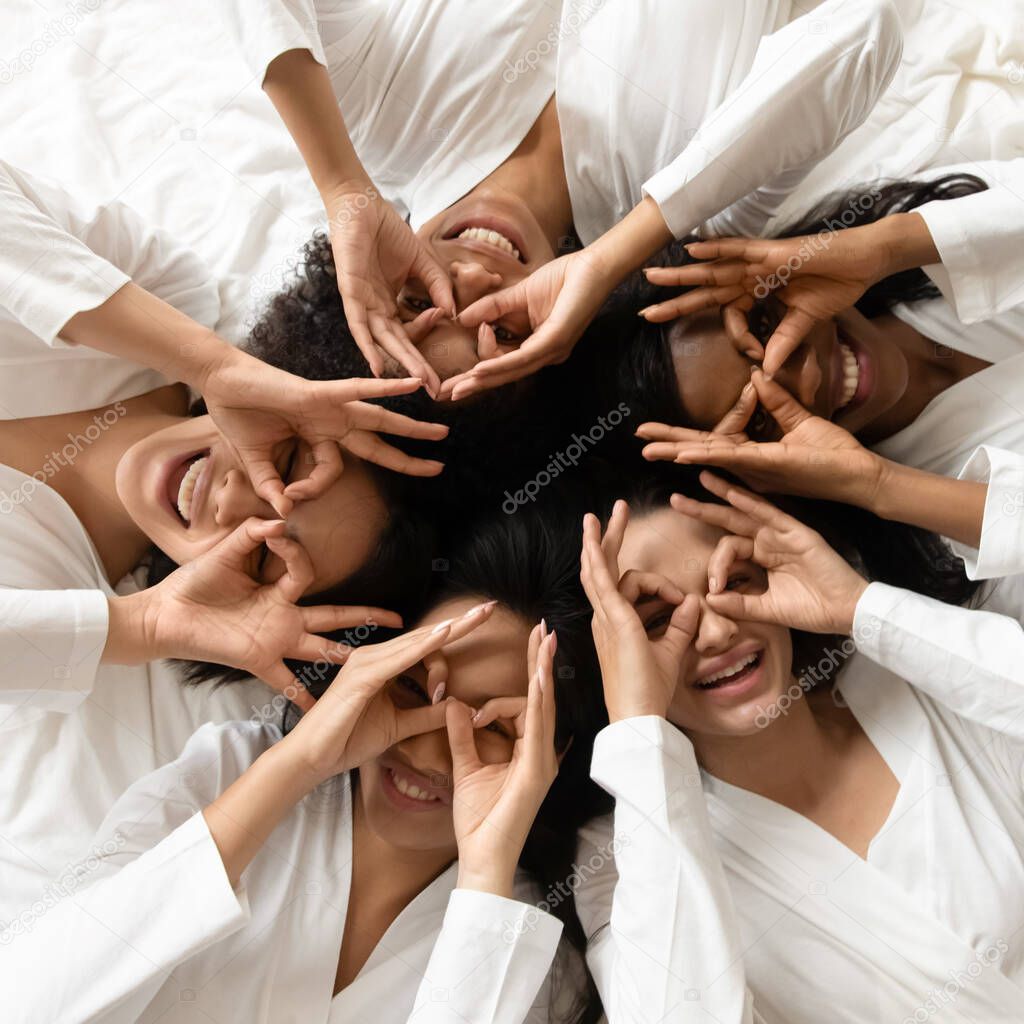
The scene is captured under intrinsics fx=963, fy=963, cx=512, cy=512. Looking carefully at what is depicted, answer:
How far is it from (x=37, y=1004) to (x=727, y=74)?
1578 millimetres

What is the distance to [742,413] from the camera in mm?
1315

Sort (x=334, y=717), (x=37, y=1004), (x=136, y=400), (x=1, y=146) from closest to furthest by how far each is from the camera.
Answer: (x=37, y=1004)
(x=334, y=717)
(x=136, y=400)
(x=1, y=146)

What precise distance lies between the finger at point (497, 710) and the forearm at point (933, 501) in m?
0.55

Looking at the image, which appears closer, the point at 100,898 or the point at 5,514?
the point at 100,898

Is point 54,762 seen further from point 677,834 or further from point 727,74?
point 727,74

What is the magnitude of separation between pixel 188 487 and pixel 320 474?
209mm

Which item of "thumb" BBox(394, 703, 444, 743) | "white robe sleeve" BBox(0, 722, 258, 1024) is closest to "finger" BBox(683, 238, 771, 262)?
"thumb" BBox(394, 703, 444, 743)

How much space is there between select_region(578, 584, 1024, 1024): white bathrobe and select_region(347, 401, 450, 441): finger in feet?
1.42

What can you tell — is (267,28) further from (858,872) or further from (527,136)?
(858,872)

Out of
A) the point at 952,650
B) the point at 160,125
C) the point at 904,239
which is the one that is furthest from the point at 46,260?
the point at 952,650

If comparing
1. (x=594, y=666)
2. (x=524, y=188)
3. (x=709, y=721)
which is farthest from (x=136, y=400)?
(x=709, y=721)

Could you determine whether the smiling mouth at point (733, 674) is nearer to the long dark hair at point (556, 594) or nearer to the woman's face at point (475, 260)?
the long dark hair at point (556, 594)

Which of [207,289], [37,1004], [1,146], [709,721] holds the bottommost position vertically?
[709,721]

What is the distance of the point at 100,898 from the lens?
1.17m
